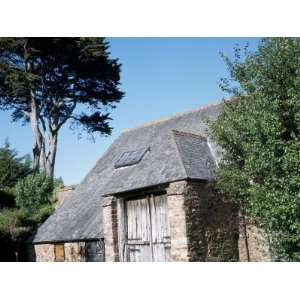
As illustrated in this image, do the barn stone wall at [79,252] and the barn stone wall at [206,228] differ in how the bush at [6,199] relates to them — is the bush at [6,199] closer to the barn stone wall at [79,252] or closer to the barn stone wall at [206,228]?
the barn stone wall at [79,252]

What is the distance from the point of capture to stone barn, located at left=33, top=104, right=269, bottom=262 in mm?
9602

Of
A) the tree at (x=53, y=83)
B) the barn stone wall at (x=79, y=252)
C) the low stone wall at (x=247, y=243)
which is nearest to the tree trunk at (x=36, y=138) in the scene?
the tree at (x=53, y=83)

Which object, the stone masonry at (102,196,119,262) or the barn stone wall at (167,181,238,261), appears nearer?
the barn stone wall at (167,181,238,261)

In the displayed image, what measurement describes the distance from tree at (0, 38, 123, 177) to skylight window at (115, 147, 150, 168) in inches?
49.2

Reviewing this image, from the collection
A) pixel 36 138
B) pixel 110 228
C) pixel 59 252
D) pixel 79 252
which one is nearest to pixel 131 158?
pixel 110 228

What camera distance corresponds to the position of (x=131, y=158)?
41.0 feet

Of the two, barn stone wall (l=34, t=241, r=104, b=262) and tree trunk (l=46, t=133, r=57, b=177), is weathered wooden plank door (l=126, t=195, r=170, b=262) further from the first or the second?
tree trunk (l=46, t=133, r=57, b=177)

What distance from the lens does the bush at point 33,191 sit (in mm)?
12781

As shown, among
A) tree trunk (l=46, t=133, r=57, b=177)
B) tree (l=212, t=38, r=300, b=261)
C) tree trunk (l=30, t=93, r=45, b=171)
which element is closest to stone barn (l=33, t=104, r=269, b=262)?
tree (l=212, t=38, r=300, b=261)

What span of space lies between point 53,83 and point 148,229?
13.2 feet
